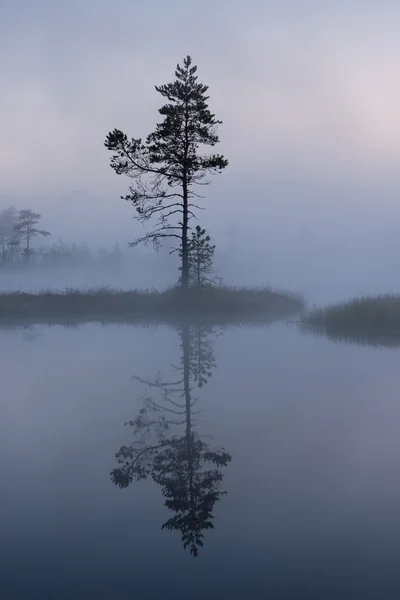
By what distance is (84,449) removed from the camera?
7.94 meters

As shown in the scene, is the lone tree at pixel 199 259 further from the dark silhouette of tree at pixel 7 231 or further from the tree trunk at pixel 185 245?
the dark silhouette of tree at pixel 7 231

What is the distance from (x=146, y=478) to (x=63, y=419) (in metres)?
3.09


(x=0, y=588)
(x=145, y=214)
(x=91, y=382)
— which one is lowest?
(x=0, y=588)

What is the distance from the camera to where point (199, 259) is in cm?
2908

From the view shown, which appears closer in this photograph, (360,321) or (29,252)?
(360,321)

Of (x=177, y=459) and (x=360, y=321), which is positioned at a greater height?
(x=360, y=321)

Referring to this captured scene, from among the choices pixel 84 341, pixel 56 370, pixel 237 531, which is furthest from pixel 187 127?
pixel 237 531

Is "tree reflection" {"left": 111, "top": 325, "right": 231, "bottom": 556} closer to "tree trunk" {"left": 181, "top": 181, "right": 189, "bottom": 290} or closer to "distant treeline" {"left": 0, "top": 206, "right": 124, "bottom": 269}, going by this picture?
"tree trunk" {"left": 181, "top": 181, "right": 189, "bottom": 290}

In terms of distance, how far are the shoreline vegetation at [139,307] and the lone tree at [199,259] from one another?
552 mm

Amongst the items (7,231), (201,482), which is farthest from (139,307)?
(7,231)

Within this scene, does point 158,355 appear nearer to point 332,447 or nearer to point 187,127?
point 332,447

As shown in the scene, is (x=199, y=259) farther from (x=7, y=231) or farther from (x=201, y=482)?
(x=7, y=231)

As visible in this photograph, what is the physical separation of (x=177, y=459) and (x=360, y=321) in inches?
629

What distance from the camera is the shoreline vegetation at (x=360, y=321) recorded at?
781 inches
